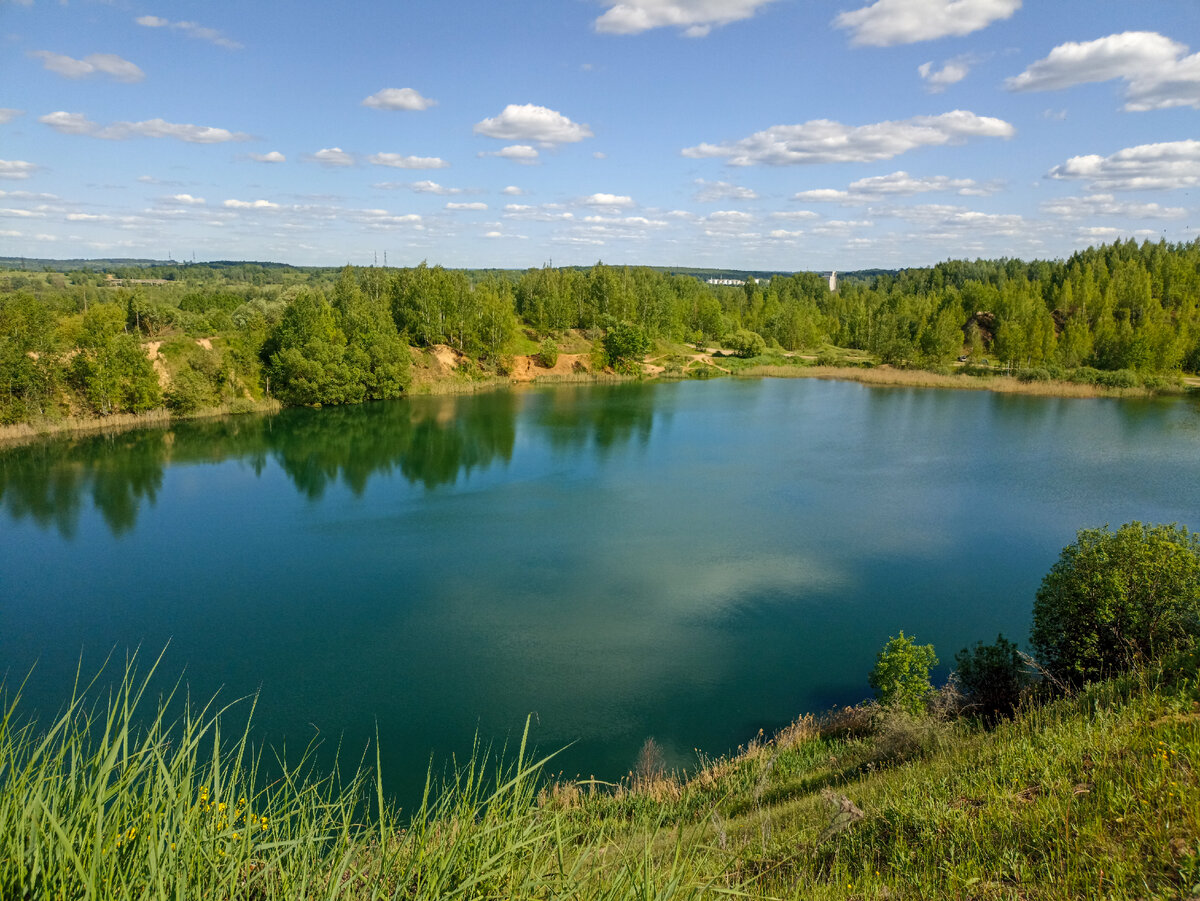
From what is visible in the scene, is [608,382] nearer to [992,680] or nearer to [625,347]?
[625,347]

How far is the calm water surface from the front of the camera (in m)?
12.5

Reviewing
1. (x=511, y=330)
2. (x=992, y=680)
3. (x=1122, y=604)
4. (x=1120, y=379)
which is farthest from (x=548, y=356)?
(x=1122, y=604)

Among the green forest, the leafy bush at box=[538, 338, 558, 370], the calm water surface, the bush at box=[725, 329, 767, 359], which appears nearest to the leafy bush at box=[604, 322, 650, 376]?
the green forest

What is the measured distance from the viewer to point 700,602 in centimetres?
1589

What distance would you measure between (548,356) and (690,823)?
46953mm

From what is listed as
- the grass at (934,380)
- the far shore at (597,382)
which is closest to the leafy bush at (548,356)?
the far shore at (597,382)

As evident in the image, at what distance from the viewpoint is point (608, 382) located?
52031 millimetres

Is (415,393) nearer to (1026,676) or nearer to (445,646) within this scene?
(445,646)

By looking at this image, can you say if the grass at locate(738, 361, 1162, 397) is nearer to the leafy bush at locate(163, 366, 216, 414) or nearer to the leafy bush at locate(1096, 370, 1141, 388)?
the leafy bush at locate(1096, 370, 1141, 388)

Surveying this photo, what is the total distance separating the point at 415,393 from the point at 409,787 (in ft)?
122

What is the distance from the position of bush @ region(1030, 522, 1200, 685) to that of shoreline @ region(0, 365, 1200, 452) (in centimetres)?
3707

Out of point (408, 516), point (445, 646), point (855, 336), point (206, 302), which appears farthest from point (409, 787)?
point (855, 336)

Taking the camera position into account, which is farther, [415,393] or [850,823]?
[415,393]

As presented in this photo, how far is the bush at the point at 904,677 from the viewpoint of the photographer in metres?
10.4
